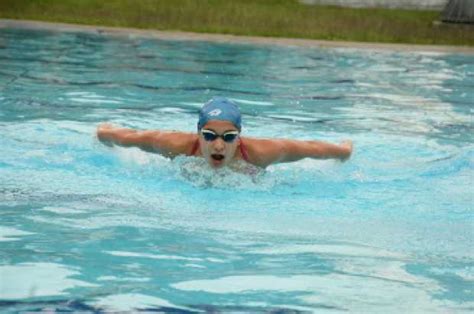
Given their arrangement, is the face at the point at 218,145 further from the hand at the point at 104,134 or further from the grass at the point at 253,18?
the grass at the point at 253,18

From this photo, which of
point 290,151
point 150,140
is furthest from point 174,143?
point 290,151

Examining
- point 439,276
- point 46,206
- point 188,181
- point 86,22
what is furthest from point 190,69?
point 439,276

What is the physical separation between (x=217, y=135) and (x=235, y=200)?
1.50 feet

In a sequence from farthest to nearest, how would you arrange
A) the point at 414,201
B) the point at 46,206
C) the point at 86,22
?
the point at 86,22
the point at 414,201
the point at 46,206

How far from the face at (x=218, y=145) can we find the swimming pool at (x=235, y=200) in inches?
3.4

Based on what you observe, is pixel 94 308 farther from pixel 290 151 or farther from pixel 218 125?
pixel 290 151

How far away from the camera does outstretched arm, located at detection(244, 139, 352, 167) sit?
6.90 metres

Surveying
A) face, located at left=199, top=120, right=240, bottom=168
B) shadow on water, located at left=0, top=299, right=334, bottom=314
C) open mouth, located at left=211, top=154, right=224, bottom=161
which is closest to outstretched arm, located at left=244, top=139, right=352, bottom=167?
face, located at left=199, top=120, right=240, bottom=168

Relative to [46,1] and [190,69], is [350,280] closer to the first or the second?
[190,69]

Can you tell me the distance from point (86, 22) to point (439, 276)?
12116 millimetres

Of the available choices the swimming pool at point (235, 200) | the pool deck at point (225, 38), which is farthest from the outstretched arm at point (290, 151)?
the pool deck at point (225, 38)

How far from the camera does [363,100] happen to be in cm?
1114

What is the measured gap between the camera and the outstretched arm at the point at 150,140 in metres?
6.97

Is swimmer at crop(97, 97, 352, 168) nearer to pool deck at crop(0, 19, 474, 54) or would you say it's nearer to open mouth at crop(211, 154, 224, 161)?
open mouth at crop(211, 154, 224, 161)
